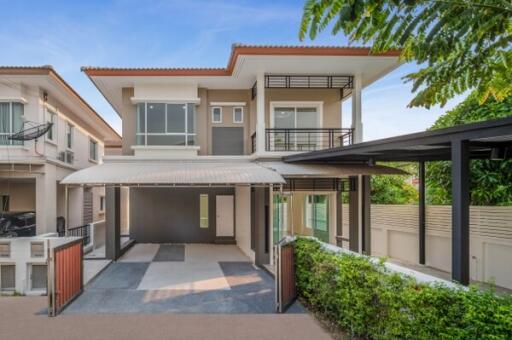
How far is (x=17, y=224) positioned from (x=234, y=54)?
13.8 meters

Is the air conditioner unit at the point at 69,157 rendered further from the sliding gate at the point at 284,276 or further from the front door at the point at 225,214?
the sliding gate at the point at 284,276

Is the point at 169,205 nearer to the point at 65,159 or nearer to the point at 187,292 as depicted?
the point at 65,159

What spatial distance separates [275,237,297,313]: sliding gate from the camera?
9322 mm

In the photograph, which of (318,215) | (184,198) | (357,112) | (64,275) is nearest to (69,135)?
(184,198)

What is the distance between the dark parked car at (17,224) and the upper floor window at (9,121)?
373 cm

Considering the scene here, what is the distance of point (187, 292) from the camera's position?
35.7 ft

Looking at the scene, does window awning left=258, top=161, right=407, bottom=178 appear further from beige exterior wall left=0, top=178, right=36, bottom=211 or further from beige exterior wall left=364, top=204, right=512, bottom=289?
beige exterior wall left=0, top=178, right=36, bottom=211

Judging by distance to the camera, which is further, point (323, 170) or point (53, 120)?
point (53, 120)

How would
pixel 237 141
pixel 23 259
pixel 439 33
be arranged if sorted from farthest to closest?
pixel 237 141
pixel 23 259
pixel 439 33

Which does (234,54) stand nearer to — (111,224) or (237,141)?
(237,141)

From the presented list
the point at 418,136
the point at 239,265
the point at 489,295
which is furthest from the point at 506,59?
the point at 239,265

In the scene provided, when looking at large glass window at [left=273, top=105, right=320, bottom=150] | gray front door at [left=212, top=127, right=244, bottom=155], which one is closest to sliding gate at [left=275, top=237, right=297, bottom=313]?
large glass window at [left=273, top=105, right=320, bottom=150]

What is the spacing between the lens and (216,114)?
1850 cm

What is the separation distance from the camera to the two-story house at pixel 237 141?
46.1 feet
